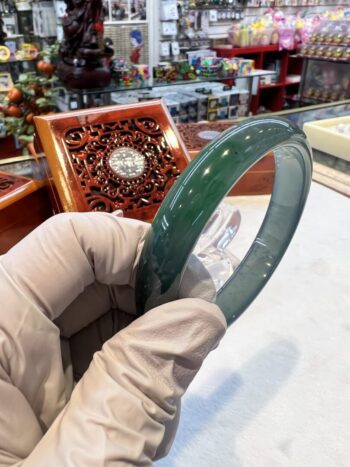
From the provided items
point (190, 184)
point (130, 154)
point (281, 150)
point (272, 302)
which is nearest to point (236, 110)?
point (130, 154)

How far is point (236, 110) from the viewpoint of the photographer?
1746 millimetres

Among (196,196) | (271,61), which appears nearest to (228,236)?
(196,196)

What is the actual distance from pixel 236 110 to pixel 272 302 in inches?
53.8

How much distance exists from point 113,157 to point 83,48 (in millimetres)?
702

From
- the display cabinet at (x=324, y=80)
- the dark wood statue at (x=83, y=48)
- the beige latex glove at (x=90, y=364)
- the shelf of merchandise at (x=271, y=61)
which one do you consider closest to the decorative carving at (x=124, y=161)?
the beige latex glove at (x=90, y=364)

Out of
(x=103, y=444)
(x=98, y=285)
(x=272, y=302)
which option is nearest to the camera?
(x=103, y=444)

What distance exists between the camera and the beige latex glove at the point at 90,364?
24 cm

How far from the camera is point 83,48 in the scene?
116cm

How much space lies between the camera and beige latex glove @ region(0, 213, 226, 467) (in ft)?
0.78

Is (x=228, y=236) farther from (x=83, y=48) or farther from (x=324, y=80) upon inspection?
(x=324, y=80)

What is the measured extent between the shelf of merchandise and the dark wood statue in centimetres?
112

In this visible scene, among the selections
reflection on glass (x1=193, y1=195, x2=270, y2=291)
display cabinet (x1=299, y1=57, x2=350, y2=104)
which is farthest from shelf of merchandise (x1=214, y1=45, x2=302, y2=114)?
reflection on glass (x1=193, y1=195, x2=270, y2=291)

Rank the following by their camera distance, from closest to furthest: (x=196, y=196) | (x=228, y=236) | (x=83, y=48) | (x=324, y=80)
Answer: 1. (x=196, y=196)
2. (x=228, y=236)
3. (x=83, y=48)
4. (x=324, y=80)

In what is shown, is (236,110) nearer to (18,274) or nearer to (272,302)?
(272,302)
